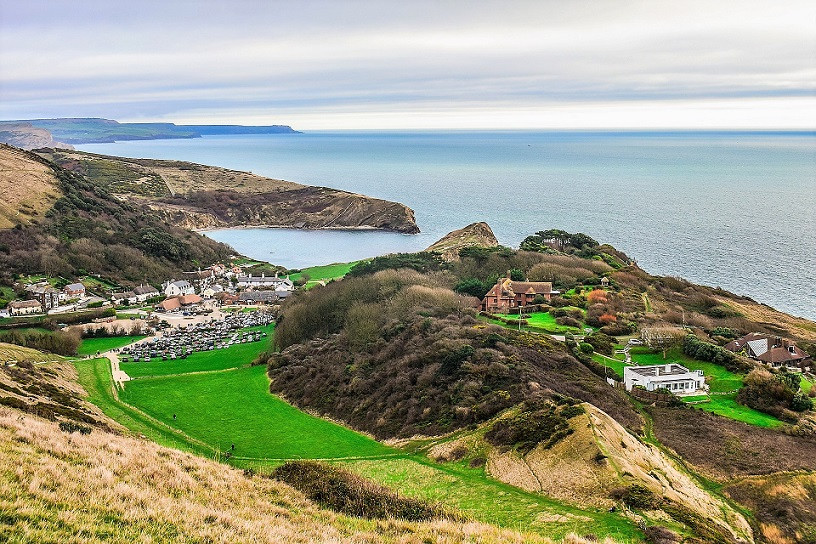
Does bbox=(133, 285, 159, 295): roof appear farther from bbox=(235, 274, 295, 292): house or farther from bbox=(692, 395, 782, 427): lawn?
bbox=(692, 395, 782, 427): lawn

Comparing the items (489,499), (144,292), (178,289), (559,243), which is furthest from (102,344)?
(559,243)

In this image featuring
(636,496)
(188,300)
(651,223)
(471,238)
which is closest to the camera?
(636,496)

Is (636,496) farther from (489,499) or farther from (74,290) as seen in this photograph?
(74,290)

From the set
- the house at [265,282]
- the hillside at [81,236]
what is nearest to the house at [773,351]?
the house at [265,282]

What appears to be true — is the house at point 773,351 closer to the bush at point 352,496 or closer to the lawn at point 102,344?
the bush at point 352,496

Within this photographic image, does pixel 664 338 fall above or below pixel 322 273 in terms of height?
above
